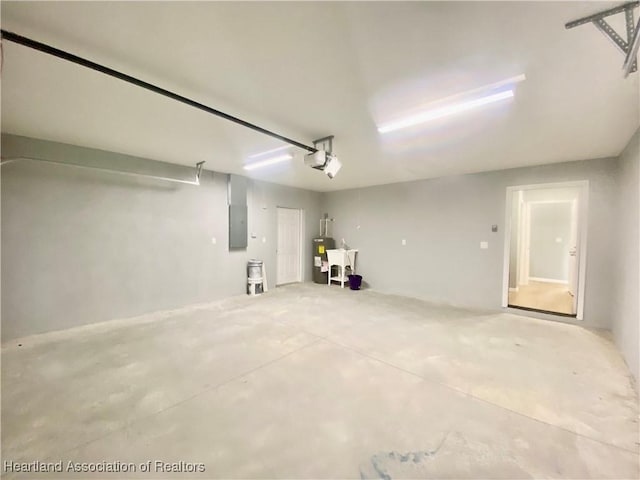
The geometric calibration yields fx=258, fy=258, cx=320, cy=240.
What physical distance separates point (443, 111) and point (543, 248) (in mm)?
8331

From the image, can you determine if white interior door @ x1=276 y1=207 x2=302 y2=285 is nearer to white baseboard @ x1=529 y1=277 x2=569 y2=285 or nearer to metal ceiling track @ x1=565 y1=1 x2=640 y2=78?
metal ceiling track @ x1=565 y1=1 x2=640 y2=78

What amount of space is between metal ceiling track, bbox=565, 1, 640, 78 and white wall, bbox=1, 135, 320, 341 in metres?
5.32

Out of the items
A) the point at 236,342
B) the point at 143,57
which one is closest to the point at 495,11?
the point at 143,57

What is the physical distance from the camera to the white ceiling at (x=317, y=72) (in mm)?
1441

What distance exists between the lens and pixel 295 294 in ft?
19.2

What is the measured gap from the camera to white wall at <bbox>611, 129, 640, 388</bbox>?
2.65m

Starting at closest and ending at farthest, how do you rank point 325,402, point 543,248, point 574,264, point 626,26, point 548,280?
point 626,26, point 325,402, point 574,264, point 548,280, point 543,248

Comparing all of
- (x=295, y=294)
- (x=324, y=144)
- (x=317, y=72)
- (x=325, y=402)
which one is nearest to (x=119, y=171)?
(x=324, y=144)

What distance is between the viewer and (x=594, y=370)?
2.66m

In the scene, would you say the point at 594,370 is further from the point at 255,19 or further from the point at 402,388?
the point at 255,19

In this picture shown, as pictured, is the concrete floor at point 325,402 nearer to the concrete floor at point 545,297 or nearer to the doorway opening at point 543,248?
the concrete floor at point 545,297

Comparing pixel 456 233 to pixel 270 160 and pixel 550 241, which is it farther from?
pixel 550 241

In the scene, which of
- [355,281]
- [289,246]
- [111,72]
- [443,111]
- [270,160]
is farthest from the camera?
[289,246]

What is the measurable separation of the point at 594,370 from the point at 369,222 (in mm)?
4643
